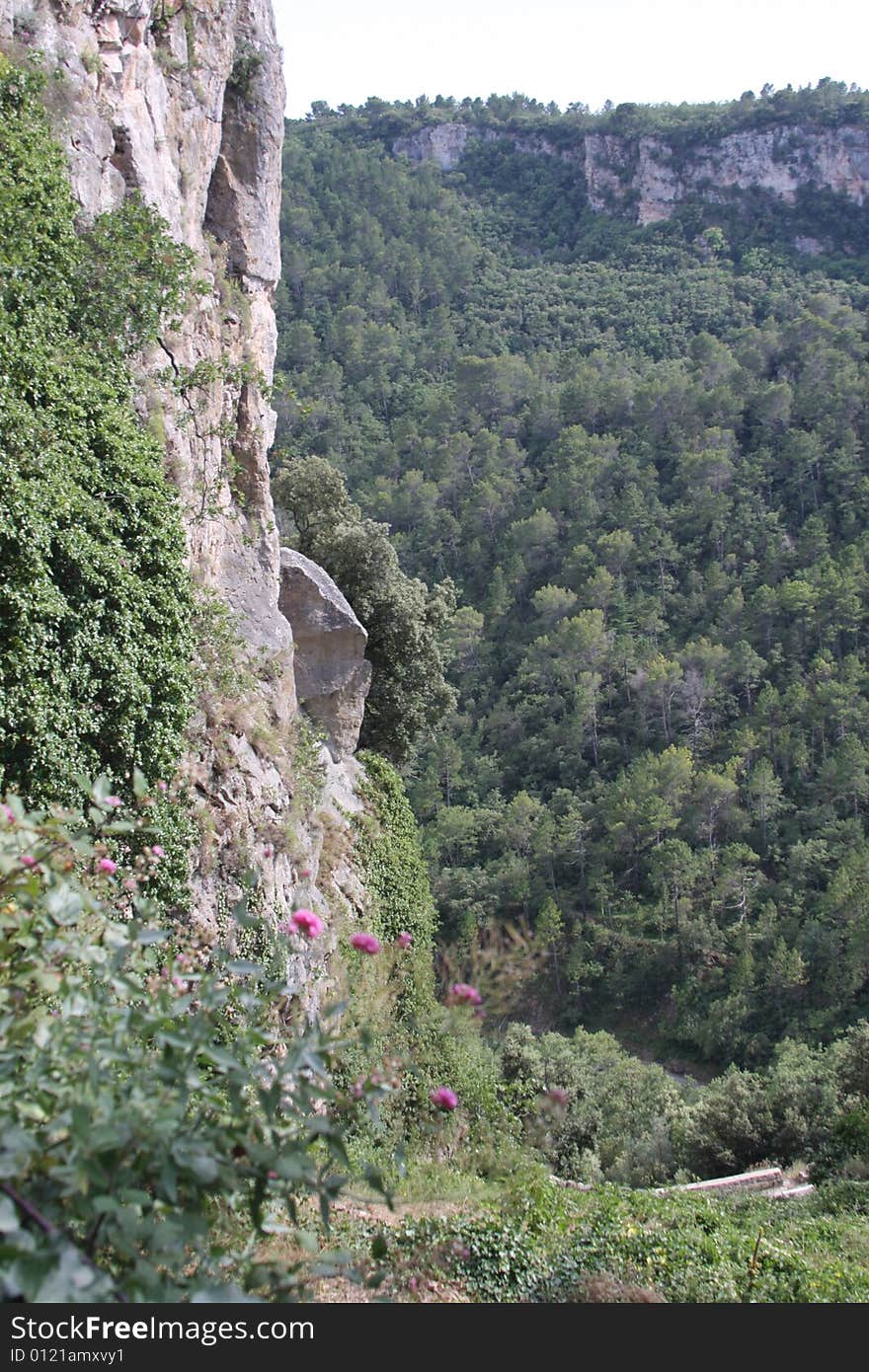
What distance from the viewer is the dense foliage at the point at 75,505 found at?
5320 millimetres

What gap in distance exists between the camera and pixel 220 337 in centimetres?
1005

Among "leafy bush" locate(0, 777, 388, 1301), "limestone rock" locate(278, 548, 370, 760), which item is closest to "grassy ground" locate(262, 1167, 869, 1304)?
"leafy bush" locate(0, 777, 388, 1301)

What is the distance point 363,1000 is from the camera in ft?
29.4

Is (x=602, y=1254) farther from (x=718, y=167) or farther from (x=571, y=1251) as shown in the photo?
(x=718, y=167)

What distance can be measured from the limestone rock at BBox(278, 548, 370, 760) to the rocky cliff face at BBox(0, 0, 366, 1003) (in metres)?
1.25

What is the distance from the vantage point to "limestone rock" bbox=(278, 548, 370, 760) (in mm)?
13406

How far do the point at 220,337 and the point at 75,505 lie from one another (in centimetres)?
484

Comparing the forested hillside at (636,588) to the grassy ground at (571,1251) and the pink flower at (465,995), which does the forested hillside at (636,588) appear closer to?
the grassy ground at (571,1251)

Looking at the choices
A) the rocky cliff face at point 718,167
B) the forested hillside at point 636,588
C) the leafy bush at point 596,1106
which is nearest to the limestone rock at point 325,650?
the forested hillside at point 636,588

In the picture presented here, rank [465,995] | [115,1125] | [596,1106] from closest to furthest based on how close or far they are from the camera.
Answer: [115,1125], [465,995], [596,1106]

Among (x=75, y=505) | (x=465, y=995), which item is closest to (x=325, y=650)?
(x=75, y=505)

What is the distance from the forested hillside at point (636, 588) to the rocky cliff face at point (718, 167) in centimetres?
1021
